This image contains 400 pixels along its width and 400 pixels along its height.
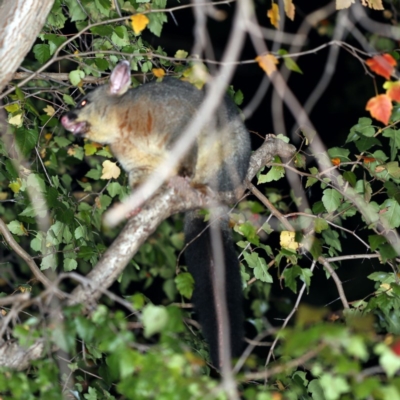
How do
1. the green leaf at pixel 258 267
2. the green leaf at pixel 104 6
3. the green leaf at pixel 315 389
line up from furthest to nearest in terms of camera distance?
the green leaf at pixel 258 267, the green leaf at pixel 104 6, the green leaf at pixel 315 389

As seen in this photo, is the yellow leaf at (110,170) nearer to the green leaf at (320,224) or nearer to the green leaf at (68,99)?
the green leaf at (68,99)

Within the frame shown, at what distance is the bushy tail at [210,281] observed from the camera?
3256 mm

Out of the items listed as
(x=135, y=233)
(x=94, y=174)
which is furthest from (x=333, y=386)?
(x=94, y=174)

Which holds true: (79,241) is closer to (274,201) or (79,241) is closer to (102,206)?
(102,206)

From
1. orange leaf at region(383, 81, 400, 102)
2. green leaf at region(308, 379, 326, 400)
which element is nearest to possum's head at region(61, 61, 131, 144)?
orange leaf at region(383, 81, 400, 102)

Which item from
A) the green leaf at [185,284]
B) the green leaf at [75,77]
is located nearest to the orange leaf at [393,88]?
the green leaf at [185,284]

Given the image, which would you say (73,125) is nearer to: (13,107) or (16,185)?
(13,107)

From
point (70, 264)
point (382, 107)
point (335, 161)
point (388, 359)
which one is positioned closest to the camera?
point (388, 359)

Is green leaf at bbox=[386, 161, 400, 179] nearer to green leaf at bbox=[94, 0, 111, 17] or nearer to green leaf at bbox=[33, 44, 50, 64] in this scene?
green leaf at bbox=[94, 0, 111, 17]

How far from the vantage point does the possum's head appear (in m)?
3.78

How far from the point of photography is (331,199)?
3.59 metres

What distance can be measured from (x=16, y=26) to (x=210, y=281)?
4.92ft

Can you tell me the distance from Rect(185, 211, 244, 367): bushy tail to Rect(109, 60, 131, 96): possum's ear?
76 cm

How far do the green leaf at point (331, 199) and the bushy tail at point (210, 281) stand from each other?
533 millimetres
